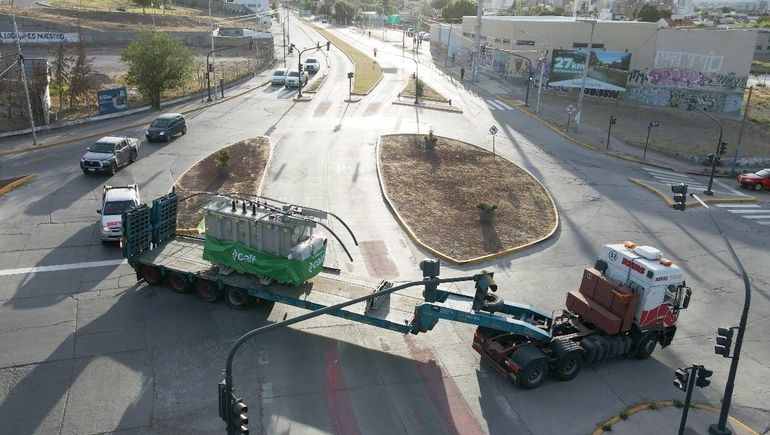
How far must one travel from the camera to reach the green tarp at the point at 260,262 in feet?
52.7

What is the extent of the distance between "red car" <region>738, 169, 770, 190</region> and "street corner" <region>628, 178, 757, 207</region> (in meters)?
1.90

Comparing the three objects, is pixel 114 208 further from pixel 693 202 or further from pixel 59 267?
pixel 693 202

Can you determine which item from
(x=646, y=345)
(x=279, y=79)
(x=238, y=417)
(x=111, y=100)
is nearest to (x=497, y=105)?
(x=279, y=79)

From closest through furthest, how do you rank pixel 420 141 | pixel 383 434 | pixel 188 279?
1. pixel 383 434
2. pixel 188 279
3. pixel 420 141

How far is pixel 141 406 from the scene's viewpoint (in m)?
13.1

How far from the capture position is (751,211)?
30156 mm

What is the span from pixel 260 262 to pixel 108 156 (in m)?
16.9

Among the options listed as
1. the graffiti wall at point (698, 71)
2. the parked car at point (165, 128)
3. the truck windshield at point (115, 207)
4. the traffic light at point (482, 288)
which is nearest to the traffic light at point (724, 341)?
the traffic light at point (482, 288)

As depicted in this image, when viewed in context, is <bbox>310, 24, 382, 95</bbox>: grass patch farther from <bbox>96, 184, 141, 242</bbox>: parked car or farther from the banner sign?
the banner sign

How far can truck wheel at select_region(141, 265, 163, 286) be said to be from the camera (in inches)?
710

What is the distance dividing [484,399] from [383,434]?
9.34 ft

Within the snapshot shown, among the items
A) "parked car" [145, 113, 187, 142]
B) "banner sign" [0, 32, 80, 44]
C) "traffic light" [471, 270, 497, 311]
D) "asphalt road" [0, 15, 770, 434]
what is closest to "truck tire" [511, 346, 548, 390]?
"asphalt road" [0, 15, 770, 434]

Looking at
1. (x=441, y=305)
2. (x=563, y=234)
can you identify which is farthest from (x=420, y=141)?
(x=441, y=305)

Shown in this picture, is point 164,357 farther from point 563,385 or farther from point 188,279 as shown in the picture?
point 563,385
